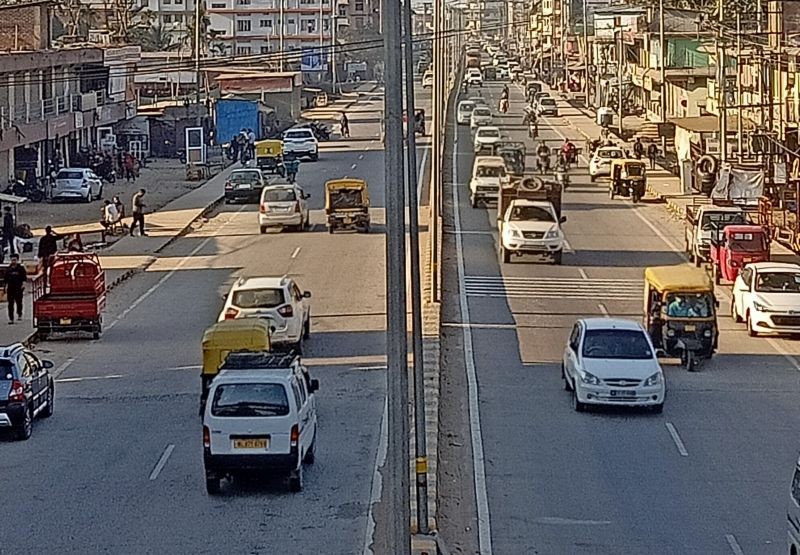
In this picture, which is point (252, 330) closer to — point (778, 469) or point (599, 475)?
point (599, 475)

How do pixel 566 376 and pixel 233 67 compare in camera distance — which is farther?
pixel 233 67

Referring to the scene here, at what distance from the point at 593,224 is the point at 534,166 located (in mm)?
18457

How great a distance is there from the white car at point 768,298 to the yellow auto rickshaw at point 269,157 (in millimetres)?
38815

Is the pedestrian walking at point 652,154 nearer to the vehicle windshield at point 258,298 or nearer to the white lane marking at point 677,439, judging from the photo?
the vehicle windshield at point 258,298

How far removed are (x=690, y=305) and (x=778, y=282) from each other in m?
4.32

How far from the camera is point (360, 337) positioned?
30562 millimetres

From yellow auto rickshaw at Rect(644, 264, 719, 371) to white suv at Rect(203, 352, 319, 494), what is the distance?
10838mm

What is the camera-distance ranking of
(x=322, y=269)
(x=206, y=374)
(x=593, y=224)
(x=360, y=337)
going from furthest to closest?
(x=593, y=224) → (x=322, y=269) → (x=360, y=337) → (x=206, y=374)

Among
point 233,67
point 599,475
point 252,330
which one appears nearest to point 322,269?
point 252,330

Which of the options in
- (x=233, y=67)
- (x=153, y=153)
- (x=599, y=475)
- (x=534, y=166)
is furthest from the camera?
(x=233, y=67)

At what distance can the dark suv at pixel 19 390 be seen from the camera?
21.9 metres

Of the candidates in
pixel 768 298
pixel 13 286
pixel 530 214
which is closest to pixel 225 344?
pixel 13 286

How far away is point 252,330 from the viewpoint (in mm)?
23734

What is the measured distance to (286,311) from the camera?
28156 mm
